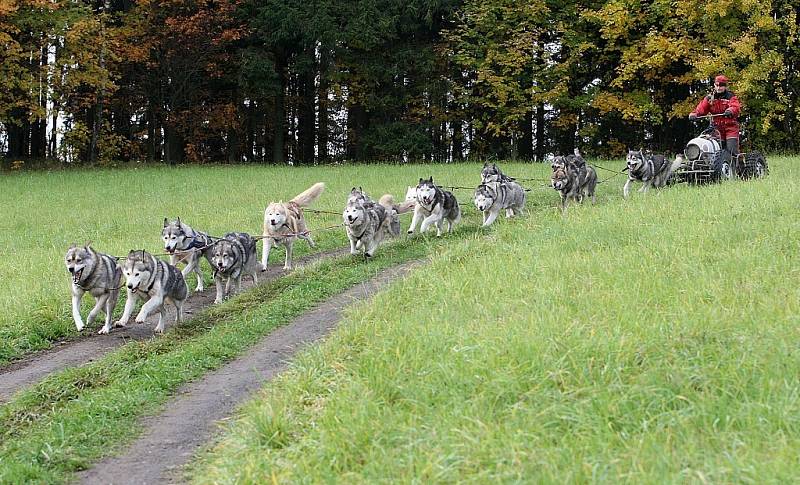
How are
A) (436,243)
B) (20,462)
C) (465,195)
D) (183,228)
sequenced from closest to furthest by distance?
(20,462) → (183,228) → (436,243) → (465,195)

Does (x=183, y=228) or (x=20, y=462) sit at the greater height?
(x=183, y=228)

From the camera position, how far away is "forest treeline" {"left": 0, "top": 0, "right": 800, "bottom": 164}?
1212 inches

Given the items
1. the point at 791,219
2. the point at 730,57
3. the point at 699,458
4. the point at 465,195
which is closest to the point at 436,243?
the point at 791,219

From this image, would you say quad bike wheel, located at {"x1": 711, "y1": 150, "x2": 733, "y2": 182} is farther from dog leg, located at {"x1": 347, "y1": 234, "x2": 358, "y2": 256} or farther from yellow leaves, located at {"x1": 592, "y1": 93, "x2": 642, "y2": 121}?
yellow leaves, located at {"x1": 592, "y1": 93, "x2": 642, "y2": 121}

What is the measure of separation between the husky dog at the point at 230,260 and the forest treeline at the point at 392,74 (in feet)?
71.4

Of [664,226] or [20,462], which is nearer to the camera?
[20,462]

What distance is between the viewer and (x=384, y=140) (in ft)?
118

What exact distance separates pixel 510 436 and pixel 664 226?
18.6 ft

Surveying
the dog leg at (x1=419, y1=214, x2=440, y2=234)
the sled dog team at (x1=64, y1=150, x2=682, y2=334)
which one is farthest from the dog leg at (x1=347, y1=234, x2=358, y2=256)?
the dog leg at (x1=419, y1=214, x2=440, y2=234)

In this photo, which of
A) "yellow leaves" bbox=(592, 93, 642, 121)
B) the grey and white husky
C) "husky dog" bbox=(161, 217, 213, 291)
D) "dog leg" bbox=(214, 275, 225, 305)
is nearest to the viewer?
"dog leg" bbox=(214, 275, 225, 305)

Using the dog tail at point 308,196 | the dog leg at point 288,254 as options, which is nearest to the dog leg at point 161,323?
the dog leg at point 288,254

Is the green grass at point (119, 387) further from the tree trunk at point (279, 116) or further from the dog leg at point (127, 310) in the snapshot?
the tree trunk at point (279, 116)

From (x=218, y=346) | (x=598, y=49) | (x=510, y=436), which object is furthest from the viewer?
(x=598, y=49)

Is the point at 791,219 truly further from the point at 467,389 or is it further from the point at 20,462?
the point at 20,462
